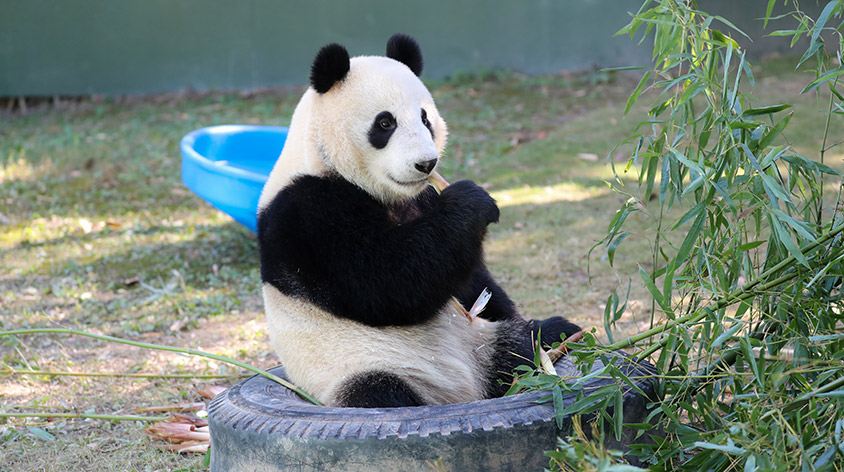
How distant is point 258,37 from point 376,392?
8.56 metres

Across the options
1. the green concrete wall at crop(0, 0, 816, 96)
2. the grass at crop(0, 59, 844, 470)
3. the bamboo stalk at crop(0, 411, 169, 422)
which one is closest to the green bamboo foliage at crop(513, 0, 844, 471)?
the grass at crop(0, 59, 844, 470)

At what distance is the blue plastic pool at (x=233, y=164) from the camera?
18.1 feet

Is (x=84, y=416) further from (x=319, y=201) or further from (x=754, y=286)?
(x=754, y=286)

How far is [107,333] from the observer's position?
4.63 metres

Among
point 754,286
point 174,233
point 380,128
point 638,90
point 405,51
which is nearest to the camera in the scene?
point 754,286

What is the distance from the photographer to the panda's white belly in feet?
8.64

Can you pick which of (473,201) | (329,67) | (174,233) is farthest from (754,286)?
(174,233)

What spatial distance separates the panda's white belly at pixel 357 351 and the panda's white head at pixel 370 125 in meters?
0.41

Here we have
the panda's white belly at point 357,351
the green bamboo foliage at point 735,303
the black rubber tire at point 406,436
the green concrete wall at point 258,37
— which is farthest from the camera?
the green concrete wall at point 258,37

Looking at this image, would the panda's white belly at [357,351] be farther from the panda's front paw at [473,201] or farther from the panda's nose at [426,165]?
the panda's nose at [426,165]

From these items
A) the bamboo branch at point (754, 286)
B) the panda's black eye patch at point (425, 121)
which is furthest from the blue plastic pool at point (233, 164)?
the bamboo branch at point (754, 286)

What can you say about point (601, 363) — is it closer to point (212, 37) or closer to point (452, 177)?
point (452, 177)

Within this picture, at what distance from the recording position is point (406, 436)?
2152 mm

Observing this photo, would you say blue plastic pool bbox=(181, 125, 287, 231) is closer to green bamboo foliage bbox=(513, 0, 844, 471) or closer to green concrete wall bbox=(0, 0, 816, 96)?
green bamboo foliage bbox=(513, 0, 844, 471)
